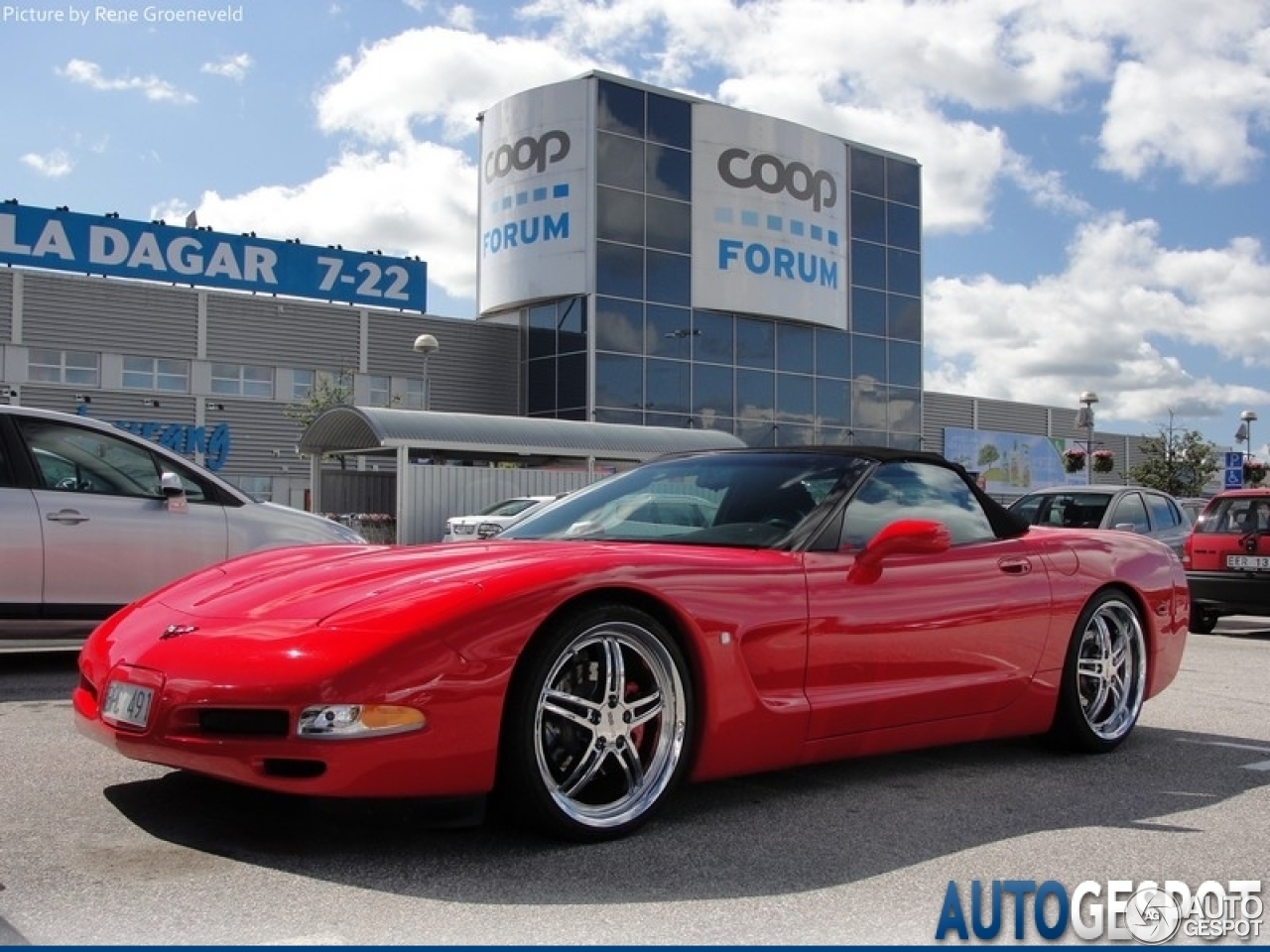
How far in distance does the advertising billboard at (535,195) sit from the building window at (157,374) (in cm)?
906

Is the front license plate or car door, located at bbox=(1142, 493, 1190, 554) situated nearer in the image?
the front license plate

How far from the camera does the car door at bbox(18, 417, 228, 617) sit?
761cm

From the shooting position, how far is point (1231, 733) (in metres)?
6.40

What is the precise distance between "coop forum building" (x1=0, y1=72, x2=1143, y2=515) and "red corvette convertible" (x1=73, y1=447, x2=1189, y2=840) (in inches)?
1171

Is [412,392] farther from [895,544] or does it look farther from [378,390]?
[895,544]

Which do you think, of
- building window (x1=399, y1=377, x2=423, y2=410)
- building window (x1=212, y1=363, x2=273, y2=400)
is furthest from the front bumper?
building window (x1=399, y1=377, x2=423, y2=410)

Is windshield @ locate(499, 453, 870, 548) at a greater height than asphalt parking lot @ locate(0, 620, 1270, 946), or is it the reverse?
windshield @ locate(499, 453, 870, 548)

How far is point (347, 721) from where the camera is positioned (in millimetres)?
3539

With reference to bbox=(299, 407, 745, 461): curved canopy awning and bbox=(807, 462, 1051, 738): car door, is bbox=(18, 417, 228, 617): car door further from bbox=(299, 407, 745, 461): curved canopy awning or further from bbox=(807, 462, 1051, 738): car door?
bbox=(299, 407, 745, 461): curved canopy awning

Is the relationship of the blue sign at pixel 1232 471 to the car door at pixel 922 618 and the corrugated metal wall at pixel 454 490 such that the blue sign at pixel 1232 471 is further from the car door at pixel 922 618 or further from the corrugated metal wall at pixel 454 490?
the car door at pixel 922 618

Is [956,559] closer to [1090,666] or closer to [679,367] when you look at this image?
[1090,666]

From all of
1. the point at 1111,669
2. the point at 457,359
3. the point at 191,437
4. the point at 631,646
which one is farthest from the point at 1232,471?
the point at 631,646

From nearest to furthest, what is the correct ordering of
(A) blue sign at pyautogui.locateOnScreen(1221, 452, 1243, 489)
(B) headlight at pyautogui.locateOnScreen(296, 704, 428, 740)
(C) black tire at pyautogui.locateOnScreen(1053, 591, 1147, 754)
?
1. (B) headlight at pyautogui.locateOnScreen(296, 704, 428, 740)
2. (C) black tire at pyautogui.locateOnScreen(1053, 591, 1147, 754)
3. (A) blue sign at pyautogui.locateOnScreen(1221, 452, 1243, 489)

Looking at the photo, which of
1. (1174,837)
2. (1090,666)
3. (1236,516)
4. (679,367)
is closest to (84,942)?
(1174,837)
